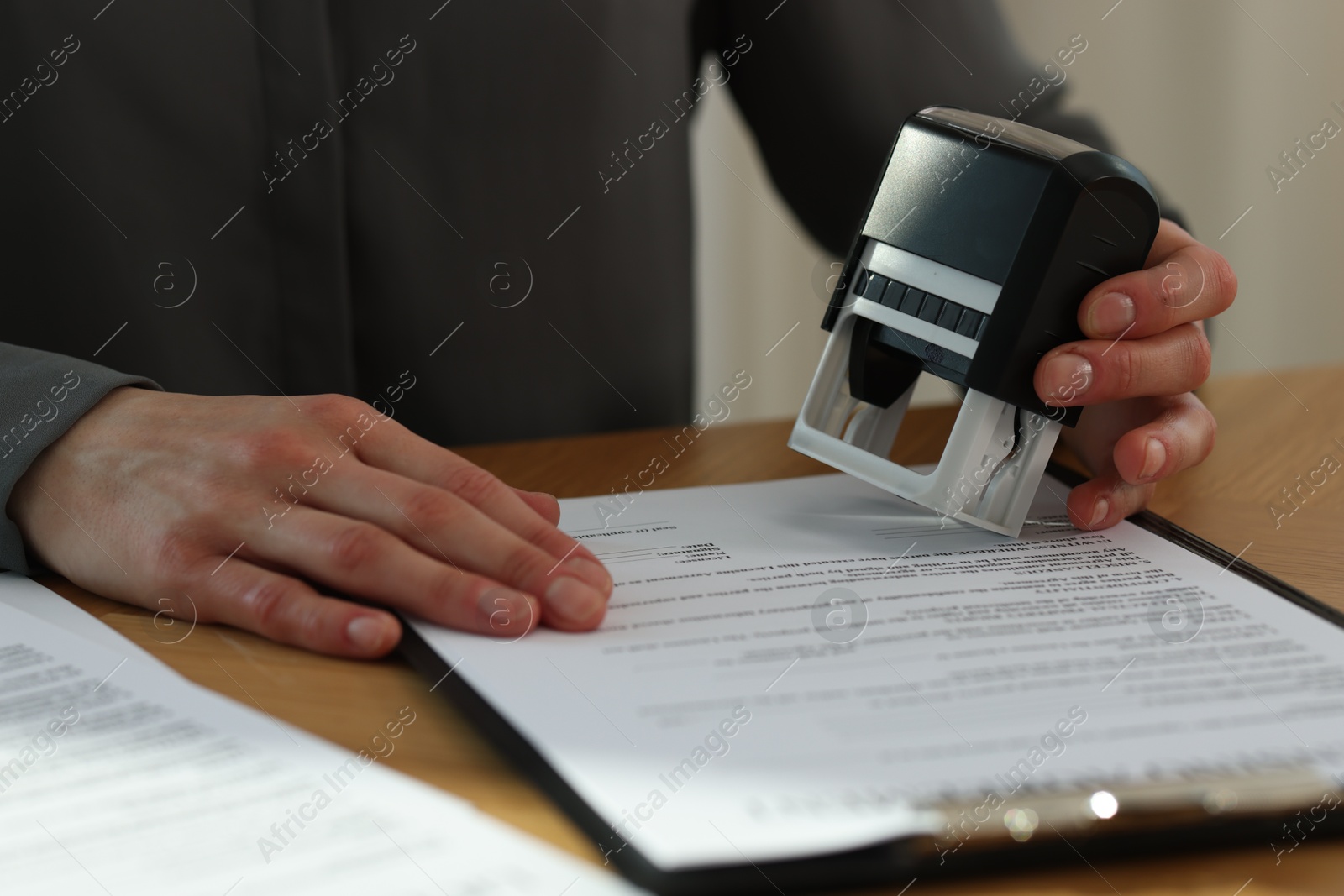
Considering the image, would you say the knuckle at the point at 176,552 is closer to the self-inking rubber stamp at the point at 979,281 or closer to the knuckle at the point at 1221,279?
the self-inking rubber stamp at the point at 979,281

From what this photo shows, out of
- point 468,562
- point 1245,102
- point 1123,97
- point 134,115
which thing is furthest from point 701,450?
point 1245,102

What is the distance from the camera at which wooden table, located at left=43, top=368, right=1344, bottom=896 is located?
1.08ft

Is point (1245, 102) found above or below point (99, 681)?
above

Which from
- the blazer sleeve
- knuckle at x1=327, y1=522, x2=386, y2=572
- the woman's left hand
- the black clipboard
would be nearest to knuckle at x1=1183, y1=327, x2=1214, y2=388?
the woman's left hand

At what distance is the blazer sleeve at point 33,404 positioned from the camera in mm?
570

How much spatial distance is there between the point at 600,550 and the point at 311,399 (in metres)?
0.18

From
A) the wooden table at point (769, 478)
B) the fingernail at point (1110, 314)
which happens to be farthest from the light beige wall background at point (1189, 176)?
the fingernail at point (1110, 314)

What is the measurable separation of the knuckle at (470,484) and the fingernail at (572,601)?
88 millimetres

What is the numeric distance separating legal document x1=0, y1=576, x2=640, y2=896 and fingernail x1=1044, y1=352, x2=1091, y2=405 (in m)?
0.35

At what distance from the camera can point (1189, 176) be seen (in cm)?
218

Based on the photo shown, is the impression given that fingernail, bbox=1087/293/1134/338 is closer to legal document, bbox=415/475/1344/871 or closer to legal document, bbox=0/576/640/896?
legal document, bbox=415/475/1344/871

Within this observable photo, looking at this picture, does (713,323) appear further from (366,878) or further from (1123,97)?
(366,878)

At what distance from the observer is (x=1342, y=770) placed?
1.17 ft

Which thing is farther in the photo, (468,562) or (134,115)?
(134,115)
